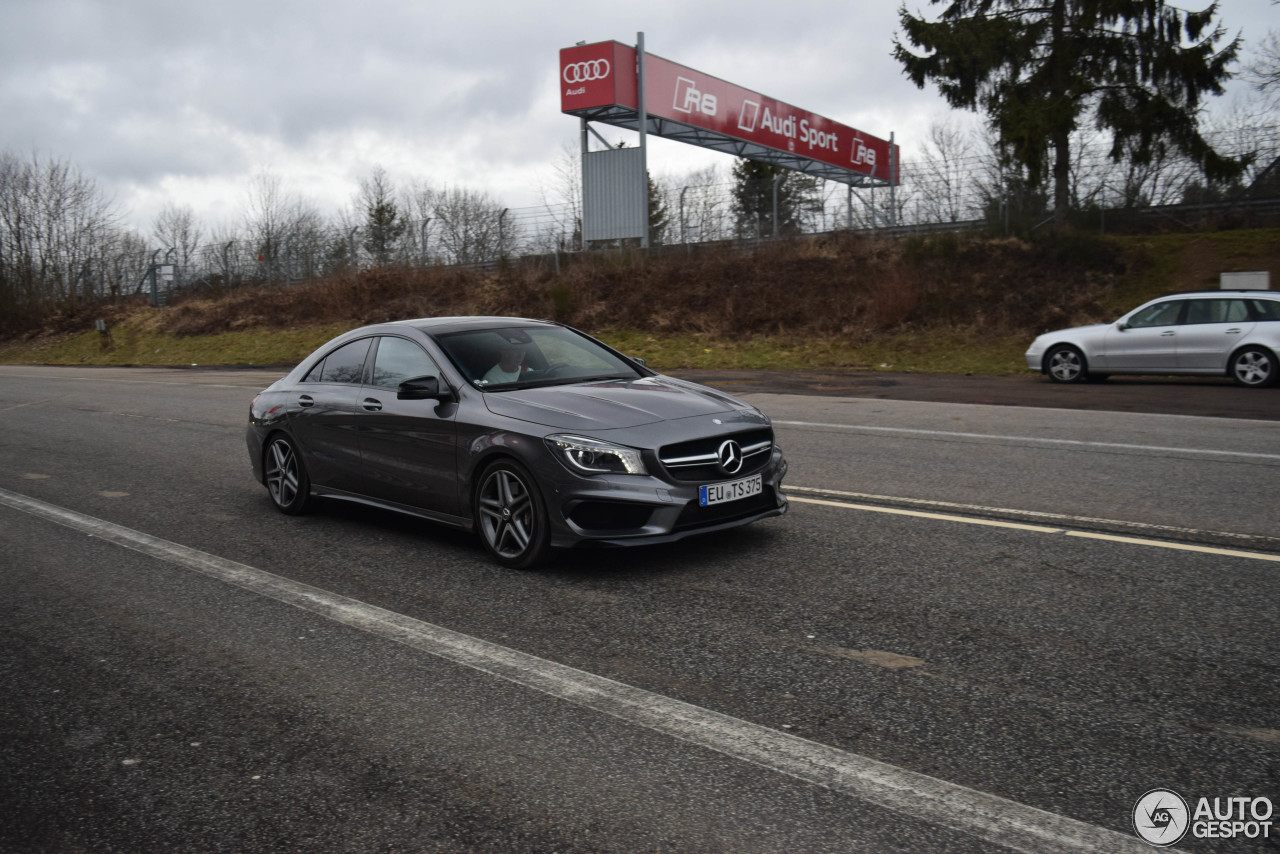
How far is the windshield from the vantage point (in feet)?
21.5

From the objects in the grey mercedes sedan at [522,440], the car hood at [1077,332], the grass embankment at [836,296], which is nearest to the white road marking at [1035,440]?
the grey mercedes sedan at [522,440]

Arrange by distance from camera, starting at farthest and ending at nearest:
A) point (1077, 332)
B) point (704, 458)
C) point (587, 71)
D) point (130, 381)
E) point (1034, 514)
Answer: point (587, 71), point (130, 381), point (1077, 332), point (1034, 514), point (704, 458)

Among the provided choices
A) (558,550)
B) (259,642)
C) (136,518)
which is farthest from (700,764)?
(136,518)

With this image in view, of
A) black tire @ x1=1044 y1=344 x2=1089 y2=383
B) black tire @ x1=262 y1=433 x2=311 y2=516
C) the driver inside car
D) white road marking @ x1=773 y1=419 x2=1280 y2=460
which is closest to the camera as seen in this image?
the driver inside car

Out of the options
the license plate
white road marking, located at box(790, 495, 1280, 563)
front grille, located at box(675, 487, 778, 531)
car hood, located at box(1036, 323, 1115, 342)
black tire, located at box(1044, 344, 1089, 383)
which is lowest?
white road marking, located at box(790, 495, 1280, 563)

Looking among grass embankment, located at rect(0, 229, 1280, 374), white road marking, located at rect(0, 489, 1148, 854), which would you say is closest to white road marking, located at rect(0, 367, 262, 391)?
grass embankment, located at rect(0, 229, 1280, 374)

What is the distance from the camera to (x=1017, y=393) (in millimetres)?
16250

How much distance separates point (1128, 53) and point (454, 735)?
27.2 metres

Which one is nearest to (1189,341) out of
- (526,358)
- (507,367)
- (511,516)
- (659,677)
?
(526,358)

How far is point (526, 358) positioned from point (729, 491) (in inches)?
70.7

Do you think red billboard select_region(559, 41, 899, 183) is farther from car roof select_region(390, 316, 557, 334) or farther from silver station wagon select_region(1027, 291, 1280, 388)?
car roof select_region(390, 316, 557, 334)

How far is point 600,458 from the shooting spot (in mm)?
5621

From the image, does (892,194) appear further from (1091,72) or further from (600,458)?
(600,458)

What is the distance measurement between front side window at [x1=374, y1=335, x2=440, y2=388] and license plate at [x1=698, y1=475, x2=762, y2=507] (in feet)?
6.70
